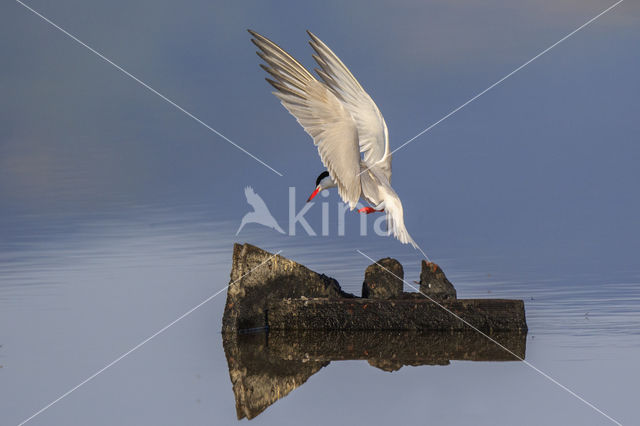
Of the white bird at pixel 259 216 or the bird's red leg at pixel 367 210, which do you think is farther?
the white bird at pixel 259 216

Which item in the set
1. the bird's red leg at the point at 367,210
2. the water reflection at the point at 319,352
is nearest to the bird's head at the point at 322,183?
the bird's red leg at the point at 367,210

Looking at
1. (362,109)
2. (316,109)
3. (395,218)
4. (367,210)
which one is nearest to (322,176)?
(367,210)

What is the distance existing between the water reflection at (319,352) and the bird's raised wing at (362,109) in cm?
220

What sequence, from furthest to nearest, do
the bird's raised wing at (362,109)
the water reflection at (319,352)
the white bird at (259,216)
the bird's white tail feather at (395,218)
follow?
the white bird at (259,216) < the bird's raised wing at (362,109) < the bird's white tail feather at (395,218) < the water reflection at (319,352)

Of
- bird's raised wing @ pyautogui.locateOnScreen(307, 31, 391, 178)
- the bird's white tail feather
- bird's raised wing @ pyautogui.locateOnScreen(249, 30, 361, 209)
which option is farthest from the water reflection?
bird's raised wing @ pyautogui.locateOnScreen(307, 31, 391, 178)

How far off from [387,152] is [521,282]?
7.88 feet

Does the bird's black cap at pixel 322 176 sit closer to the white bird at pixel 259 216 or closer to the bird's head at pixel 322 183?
the bird's head at pixel 322 183

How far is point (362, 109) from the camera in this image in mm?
12047

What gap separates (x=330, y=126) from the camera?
10.5 m

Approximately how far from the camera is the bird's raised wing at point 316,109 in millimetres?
10297

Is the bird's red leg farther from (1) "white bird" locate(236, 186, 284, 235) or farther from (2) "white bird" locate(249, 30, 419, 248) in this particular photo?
(1) "white bird" locate(236, 186, 284, 235)

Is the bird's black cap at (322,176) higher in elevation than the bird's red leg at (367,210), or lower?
higher

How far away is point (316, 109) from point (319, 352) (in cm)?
237

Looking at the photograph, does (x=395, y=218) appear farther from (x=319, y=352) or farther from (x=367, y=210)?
(x=319, y=352)
